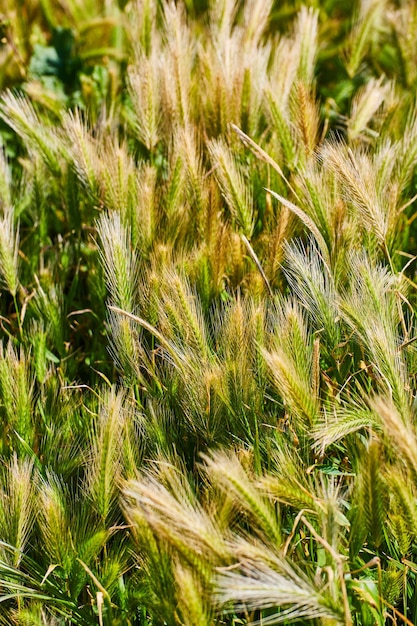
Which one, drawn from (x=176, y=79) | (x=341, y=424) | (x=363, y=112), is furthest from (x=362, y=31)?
(x=341, y=424)

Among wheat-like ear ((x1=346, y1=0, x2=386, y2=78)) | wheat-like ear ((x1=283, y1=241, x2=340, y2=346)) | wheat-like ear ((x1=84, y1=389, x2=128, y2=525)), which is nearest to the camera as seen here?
wheat-like ear ((x1=84, y1=389, x2=128, y2=525))

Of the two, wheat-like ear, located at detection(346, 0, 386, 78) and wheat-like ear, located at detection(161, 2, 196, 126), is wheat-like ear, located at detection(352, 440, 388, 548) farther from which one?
wheat-like ear, located at detection(346, 0, 386, 78)

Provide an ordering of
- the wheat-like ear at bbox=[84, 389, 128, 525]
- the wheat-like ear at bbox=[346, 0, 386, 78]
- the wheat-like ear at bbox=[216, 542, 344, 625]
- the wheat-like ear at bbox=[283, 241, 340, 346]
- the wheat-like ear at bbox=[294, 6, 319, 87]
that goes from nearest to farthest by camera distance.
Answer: the wheat-like ear at bbox=[216, 542, 344, 625], the wheat-like ear at bbox=[84, 389, 128, 525], the wheat-like ear at bbox=[283, 241, 340, 346], the wheat-like ear at bbox=[294, 6, 319, 87], the wheat-like ear at bbox=[346, 0, 386, 78]

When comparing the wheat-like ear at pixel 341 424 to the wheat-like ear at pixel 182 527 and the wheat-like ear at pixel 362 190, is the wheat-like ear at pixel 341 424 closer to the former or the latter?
the wheat-like ear at pixel 182 527

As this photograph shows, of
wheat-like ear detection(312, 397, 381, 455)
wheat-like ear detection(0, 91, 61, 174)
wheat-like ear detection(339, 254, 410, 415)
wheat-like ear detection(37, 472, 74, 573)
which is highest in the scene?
wheat-like ear detection(0, 91, 61, 174)

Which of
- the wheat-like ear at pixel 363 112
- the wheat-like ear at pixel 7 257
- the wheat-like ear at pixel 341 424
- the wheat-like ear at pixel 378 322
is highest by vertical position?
the wheat-like ear at pixel 363 112

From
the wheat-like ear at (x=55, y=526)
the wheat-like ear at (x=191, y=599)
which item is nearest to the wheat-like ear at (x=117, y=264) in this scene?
the wheat-like ear at (x=55, y=526)

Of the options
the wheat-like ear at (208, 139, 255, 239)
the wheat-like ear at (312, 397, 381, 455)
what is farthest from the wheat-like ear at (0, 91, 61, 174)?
the wheat-like ear at (312, 397, 381, 455)

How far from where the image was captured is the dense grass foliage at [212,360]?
3.75ft

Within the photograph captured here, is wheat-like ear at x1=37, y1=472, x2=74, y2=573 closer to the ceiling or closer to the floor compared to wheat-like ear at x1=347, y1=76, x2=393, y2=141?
closer to the floor

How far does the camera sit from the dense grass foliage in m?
1.14

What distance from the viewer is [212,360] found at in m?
1.39

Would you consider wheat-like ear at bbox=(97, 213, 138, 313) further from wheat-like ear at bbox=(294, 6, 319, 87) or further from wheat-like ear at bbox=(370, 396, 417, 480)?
wheat-like ear at bbox=(294, 6, 319, 87)

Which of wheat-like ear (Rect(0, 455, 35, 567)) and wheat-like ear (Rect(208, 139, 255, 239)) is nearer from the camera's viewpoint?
wheat-like ear (Rect(0, 455, 35, 567))
